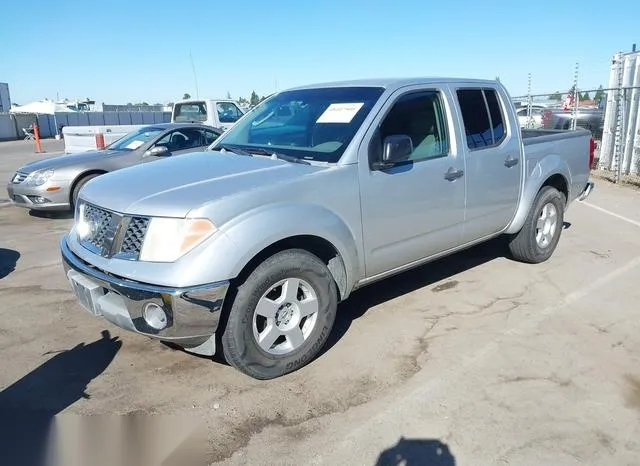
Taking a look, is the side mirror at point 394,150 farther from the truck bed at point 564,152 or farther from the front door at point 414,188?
the truck bed at point 564,152

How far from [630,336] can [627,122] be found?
34.1 feet

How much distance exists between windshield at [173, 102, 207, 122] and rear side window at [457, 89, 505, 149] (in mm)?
10161

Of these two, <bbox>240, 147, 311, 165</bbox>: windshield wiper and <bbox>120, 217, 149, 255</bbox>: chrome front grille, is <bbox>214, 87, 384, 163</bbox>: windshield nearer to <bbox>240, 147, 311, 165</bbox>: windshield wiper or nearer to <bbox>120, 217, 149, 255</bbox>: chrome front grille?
<bbox>240, 147, 311, 165</bbox>: windshield wiper

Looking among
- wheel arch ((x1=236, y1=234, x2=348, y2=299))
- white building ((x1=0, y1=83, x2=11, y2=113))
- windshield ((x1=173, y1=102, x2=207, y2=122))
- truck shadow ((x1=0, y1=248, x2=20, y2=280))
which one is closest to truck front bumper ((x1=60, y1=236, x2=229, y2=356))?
wheel arch ((x1=236, y1=234, x2=348, y2=299))

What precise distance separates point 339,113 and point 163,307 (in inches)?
79.2

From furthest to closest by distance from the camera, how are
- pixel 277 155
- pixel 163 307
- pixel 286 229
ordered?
pixel 277 155, pixel 286 229, pixel 163 307

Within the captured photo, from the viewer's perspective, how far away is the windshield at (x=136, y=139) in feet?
30.3

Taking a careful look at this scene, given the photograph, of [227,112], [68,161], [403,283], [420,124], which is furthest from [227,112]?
[420,124]

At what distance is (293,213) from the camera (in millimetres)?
3369

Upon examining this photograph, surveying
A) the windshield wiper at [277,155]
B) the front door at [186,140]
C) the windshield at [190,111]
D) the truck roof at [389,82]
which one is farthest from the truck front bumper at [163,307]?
the windshield at [190,111]

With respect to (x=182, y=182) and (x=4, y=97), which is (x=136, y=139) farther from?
(x=4, y=97)

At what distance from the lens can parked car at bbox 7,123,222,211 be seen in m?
8.34

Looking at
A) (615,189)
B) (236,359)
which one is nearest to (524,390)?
(236,359)

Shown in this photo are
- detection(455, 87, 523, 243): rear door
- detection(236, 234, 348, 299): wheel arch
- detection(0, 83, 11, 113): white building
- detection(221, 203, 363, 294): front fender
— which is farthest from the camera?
detection(0, 83, 11, 113): white building
